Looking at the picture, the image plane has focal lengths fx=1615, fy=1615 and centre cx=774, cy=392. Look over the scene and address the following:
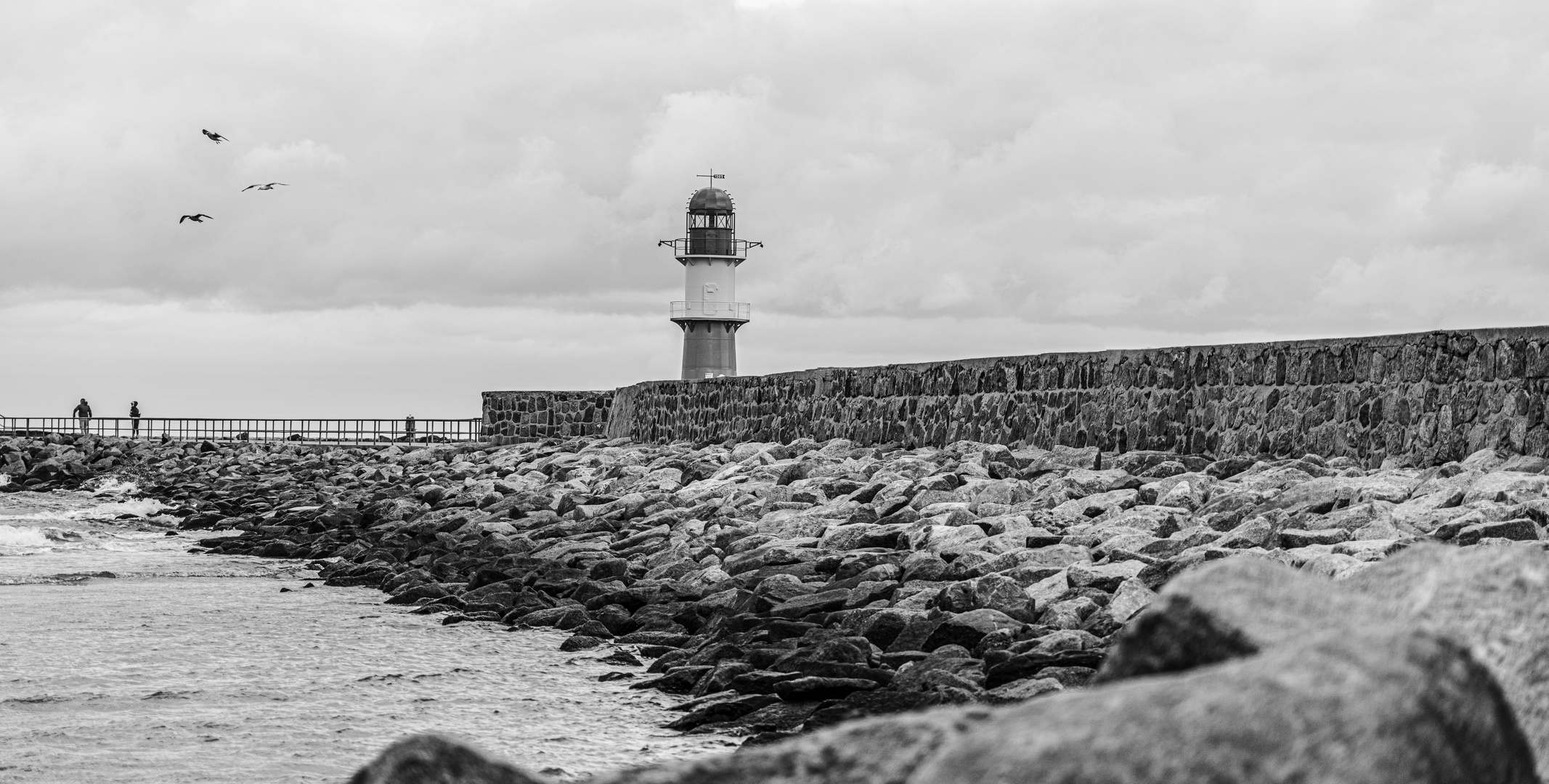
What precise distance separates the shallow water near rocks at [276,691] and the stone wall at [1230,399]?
502cm

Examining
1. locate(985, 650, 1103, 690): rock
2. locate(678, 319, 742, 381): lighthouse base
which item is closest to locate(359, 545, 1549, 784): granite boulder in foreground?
locate(985, 650, 1103, 690): rock

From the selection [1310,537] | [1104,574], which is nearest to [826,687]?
[1104,574]

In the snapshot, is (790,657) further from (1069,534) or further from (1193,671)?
(1193,671)

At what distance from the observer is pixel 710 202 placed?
35438mm

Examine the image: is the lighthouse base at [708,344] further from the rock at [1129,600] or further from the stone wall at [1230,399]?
the rock at [1129,600]

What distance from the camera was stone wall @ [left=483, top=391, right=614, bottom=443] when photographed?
29.8m

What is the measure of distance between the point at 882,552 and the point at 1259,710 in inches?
334

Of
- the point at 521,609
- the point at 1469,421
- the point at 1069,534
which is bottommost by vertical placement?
the point at 521,609

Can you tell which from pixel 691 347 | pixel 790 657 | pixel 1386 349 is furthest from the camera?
pixel 691 347

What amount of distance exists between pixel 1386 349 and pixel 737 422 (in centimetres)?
1176

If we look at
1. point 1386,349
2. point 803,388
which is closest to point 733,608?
point 1386,349

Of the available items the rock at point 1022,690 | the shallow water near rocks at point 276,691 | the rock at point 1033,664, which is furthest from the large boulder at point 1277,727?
the rock at point 1033,664

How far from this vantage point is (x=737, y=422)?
2139 cm

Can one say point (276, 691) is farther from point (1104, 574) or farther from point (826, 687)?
point (1104, 574)
